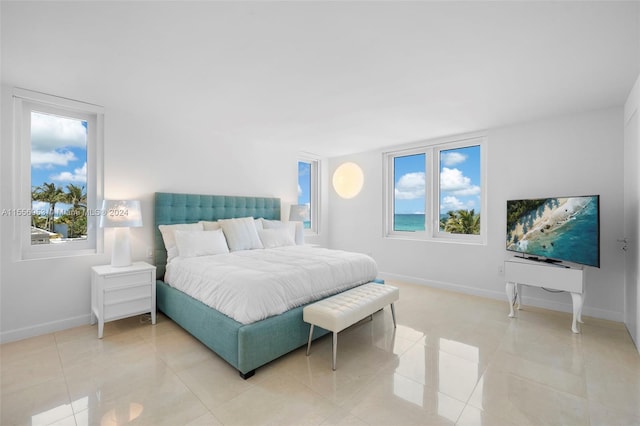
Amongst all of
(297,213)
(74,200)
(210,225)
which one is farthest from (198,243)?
(297,213)

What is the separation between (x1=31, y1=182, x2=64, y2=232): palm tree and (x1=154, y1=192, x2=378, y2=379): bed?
0.92m

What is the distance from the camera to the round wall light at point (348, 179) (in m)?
5.20

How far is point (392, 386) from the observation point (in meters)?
2.00

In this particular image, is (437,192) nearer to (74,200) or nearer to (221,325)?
(221,325)

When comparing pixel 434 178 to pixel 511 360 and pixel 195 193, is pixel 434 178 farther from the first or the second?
pixel 195 193

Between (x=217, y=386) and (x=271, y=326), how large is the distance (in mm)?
528

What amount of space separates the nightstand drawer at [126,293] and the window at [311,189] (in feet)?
10.8

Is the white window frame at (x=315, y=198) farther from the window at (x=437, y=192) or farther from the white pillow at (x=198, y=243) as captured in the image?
the white pillow at (x=198, y=243)

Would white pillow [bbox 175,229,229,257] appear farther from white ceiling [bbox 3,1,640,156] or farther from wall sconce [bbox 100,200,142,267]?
white ceiling [bbox 3,1,640,156]

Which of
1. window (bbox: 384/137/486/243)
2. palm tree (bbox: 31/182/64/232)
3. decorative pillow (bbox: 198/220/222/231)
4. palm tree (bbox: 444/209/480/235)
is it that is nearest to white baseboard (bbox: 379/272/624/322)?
window (bbox: 384/137/486/243)

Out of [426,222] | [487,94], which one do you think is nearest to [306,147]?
[426,222]

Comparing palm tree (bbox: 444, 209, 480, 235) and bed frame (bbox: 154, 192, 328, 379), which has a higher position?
palm tree (bbox: 444, 209, 480, 235)

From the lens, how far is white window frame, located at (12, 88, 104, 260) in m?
2.74

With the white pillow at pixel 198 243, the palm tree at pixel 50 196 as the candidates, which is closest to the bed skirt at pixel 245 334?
the white pillow at pixel 198 243
